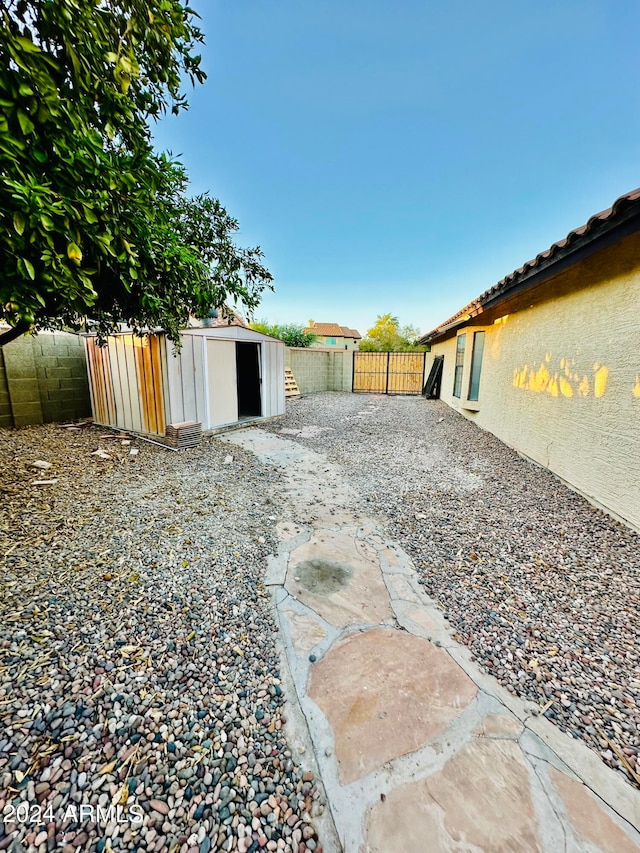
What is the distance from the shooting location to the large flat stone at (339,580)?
2.12 metres

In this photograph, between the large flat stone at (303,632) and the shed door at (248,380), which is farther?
the shed door at (248,380)

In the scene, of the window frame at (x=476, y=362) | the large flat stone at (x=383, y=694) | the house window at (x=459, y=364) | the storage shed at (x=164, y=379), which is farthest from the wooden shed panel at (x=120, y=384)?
the house window at (x=459, y=364)

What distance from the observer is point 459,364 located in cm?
952

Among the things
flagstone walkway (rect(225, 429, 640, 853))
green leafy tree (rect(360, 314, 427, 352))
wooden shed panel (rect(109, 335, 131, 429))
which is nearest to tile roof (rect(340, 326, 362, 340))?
green leafy tree (rect(360, 314, 427, 352))

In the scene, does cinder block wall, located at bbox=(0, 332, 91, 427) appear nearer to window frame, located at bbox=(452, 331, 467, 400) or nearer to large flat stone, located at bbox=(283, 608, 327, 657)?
large flat stone, located at bbox=(283, 608, 327, 657)

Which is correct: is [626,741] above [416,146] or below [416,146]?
below

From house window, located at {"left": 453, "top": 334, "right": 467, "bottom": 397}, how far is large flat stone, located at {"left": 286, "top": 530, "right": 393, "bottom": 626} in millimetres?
7640

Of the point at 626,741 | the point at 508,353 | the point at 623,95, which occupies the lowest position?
the point at 626,741

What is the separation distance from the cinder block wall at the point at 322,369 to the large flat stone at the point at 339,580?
11.9 m

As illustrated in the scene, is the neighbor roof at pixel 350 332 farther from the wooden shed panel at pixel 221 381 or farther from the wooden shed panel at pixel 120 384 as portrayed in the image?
the wooden shed panel at pixel 120 384

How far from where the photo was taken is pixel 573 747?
4.42ft

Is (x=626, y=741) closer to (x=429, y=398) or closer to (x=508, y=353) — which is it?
(x=508, y=353)

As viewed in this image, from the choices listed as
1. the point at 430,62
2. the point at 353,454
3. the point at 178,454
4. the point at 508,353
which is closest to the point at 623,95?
the point at 430,62

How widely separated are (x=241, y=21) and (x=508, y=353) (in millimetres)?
6241
